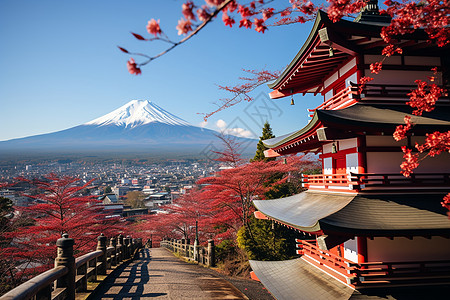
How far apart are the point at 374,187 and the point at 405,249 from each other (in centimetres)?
138

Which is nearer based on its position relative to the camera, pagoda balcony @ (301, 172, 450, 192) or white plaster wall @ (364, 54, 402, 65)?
pagoda balcony @ (301, 172, 450, 192)

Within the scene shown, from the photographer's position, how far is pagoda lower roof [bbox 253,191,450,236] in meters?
5.18

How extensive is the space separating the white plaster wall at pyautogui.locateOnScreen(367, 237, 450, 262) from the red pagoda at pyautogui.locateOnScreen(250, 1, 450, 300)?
0.02 meters

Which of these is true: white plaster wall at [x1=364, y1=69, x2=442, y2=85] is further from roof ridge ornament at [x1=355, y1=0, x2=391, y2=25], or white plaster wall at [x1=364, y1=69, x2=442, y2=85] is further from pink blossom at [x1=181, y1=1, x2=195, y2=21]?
pink blossom at [x1=181, y1=1, x2=195, y2=21]

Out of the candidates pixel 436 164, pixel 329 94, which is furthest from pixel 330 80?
pixel 436 164

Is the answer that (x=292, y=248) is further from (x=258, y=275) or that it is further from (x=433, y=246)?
(x=433, y=246)

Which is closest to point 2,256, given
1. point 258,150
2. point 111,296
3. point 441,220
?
point 111,296

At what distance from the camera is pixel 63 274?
4980 mm

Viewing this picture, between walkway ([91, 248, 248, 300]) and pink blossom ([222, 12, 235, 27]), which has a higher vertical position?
pink blossom ([222, 12, 235, 27])

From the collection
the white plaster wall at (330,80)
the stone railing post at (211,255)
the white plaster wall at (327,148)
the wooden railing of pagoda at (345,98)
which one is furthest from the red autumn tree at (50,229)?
the wooden railing of pagoda at (345,98)

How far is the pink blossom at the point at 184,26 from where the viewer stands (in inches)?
104

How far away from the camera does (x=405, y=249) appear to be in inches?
246

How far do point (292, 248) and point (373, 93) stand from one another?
981 centimetres

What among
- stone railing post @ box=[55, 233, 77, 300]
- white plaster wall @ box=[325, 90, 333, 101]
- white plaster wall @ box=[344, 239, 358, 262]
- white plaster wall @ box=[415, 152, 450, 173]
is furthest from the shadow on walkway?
white plaster wall @ box=[325, 90, 333, 101]
